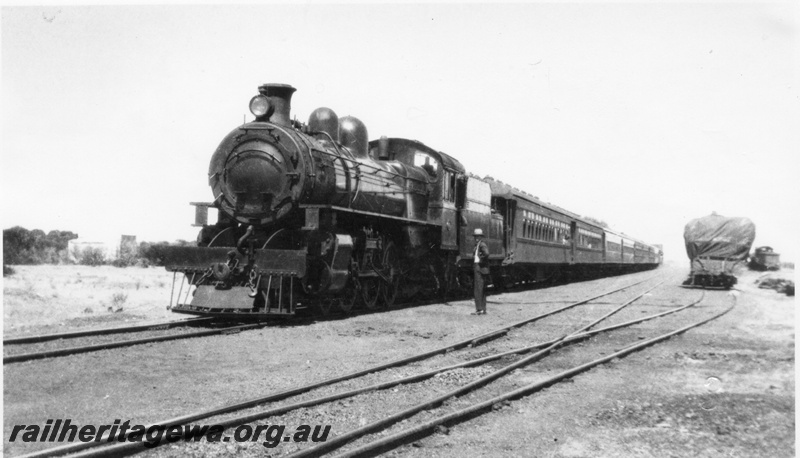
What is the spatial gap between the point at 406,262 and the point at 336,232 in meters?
3.23

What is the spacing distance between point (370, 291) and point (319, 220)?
307cm

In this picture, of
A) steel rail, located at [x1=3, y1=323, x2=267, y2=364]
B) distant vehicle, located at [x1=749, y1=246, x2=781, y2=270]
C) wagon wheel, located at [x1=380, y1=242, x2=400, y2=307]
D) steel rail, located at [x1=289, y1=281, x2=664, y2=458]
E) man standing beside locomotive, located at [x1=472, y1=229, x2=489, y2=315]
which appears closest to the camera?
steel rail, located at [x1=289, y1=281, x2=664, y2=458]

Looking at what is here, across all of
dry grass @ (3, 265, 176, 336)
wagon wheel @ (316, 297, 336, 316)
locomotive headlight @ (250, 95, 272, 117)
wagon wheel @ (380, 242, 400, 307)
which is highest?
locomotive headlight @ (250, 95, 272, 117)

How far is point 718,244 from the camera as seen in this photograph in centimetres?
2081

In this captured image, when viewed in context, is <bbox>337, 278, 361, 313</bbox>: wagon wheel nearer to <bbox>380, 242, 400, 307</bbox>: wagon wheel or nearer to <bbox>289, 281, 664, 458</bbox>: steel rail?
<bbox>380, 242, 400, 307</bbox>: wagon wheel

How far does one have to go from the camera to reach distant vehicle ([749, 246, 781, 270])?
23344 millimetres

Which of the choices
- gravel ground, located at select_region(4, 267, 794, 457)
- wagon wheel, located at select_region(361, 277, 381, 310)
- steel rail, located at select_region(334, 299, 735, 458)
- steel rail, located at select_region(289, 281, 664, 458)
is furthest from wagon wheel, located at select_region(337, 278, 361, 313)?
steel rail, located at select_region(334, 299, 735, 458)

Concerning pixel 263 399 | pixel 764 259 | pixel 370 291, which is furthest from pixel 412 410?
pixel 764 259

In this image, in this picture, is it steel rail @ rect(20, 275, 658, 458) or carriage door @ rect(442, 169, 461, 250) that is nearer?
steel rail @ rect(20, 275, 658, 458)

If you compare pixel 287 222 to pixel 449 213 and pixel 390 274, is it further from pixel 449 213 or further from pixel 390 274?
pixel 449 213

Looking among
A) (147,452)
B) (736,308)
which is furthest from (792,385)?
(736,308)

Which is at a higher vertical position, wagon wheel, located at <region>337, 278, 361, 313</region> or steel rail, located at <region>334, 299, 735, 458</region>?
wagon wheel, located at <region>337, 278, 361, 313</region>

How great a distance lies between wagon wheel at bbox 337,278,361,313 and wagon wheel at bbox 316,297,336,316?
7.8 inches

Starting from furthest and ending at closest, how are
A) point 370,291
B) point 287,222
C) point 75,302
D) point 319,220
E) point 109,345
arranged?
point 75,302, point 370,291, point 287,222, point 319,220, point 109,345
